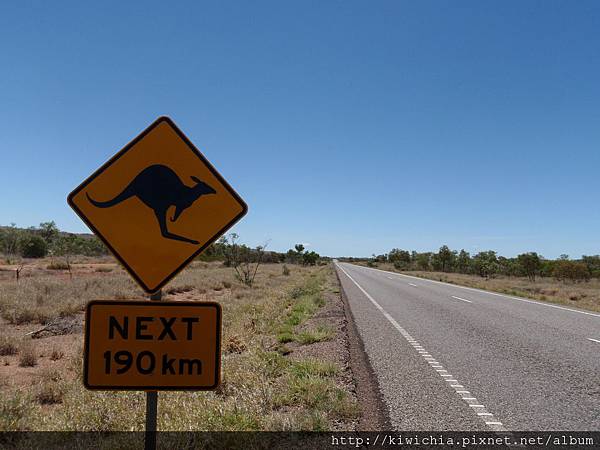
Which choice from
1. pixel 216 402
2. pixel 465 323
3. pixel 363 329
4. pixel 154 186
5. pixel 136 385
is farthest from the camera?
pixel 465 323

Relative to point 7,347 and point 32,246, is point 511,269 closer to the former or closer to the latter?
point 32,246

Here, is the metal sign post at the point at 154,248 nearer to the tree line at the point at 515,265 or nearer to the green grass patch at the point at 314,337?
the green grass patch at the point at 314,337

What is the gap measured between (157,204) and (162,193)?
0.25ft

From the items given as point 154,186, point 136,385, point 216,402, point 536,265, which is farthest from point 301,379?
point 536,265

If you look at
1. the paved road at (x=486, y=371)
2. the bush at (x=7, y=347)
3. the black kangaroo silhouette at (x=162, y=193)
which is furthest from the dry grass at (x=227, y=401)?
the black kangaroo silhouette at (x=162, y=193)

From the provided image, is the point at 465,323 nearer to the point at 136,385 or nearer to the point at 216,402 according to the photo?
the point at 216,402

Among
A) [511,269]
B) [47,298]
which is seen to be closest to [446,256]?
[511,269]

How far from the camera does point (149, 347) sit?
8.70 ft

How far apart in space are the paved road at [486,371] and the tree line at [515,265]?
179 ft

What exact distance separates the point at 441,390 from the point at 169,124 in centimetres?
476

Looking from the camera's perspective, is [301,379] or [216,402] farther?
[301,379]

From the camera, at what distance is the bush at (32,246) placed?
184 feet

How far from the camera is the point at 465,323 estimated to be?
38.4 ft

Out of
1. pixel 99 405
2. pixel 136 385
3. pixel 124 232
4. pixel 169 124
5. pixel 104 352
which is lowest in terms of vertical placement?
pixel 99 405
